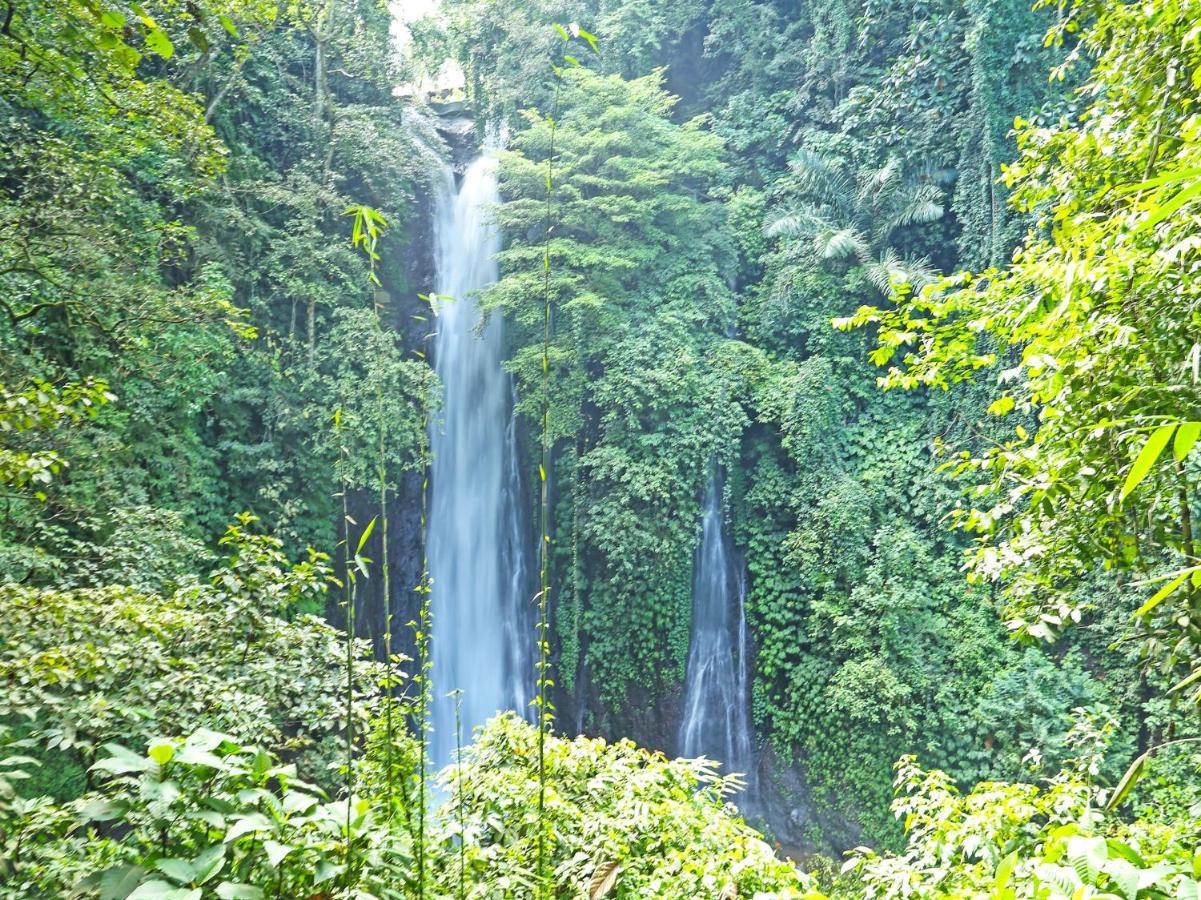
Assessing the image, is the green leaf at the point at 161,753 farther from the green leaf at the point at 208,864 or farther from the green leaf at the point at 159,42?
the green leaf at the point at 159,42

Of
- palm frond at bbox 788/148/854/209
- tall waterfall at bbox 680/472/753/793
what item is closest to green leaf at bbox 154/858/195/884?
tall waterfall at bbox 680/472/753/793

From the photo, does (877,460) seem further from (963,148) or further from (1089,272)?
(1089,272)

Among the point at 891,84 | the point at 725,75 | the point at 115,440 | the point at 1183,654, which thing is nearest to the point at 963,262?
the point at 891,84

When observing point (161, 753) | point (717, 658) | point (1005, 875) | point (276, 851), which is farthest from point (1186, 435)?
point (717, 658)

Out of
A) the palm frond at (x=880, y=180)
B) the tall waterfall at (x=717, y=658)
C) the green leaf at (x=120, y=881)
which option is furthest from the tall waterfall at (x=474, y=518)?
the green leaf at (x=120, y=881)

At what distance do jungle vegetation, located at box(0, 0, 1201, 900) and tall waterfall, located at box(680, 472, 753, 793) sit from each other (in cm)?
27

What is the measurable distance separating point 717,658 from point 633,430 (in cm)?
349

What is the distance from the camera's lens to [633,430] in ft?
32.1

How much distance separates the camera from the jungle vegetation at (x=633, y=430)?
7.26ft

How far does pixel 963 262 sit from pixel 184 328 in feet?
32.6

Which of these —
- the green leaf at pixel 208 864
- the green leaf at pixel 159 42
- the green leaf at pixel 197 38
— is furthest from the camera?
the green leaf at pixel 197 38

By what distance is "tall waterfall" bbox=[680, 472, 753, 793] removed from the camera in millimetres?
9680

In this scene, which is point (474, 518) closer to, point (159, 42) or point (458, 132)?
point (458, 132)

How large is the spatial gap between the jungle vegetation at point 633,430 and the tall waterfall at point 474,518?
1.66ft
